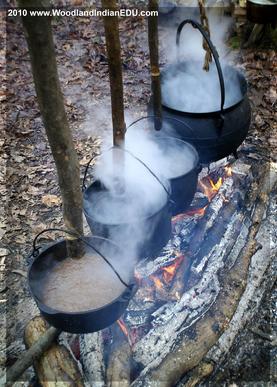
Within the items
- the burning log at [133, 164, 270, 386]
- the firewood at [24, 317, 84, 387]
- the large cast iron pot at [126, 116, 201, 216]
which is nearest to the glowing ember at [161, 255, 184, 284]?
the burning log at [133, 164, 270, 386]

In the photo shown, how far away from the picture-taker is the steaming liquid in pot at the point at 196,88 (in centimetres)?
434

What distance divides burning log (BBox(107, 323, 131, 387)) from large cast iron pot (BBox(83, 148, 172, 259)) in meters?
0.67

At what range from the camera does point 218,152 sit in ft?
12.9

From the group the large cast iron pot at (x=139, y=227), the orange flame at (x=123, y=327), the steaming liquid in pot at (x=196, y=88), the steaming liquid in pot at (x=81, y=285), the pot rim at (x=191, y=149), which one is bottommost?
the orange flame at (x=123, y=327)

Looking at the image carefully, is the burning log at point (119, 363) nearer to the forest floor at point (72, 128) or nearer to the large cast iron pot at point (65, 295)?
the large cast iron pot at point (65, 295)

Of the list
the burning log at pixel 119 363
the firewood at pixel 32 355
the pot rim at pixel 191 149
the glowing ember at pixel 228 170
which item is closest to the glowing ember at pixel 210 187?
the glowing ember at pixel 228 170

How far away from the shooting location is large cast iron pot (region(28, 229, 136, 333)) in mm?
2502

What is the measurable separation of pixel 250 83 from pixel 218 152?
3.43 metres

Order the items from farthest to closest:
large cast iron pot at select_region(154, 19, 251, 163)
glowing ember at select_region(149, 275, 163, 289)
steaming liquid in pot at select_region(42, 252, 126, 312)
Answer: large cast iron pot at select_region(154, 19, 251, 163)
glowing ember at select_region(149, 275, 163, 289)
steaming liquid in pot at select_region(42, 252, 126, 312)

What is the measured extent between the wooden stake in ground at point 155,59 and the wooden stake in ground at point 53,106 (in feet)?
4.30

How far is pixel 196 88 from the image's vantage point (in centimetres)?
A: 445

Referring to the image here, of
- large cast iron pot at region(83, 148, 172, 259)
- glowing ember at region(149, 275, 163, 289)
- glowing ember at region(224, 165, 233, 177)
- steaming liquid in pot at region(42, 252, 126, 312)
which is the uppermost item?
large cast iron pot at region(83, 148, 172, 259)

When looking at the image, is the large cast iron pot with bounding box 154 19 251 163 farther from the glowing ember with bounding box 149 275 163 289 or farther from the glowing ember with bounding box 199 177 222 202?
the glowing ember with bounding box 149 275 163 289

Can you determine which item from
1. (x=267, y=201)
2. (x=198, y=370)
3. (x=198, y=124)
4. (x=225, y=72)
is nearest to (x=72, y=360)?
(x=198, y=370)
